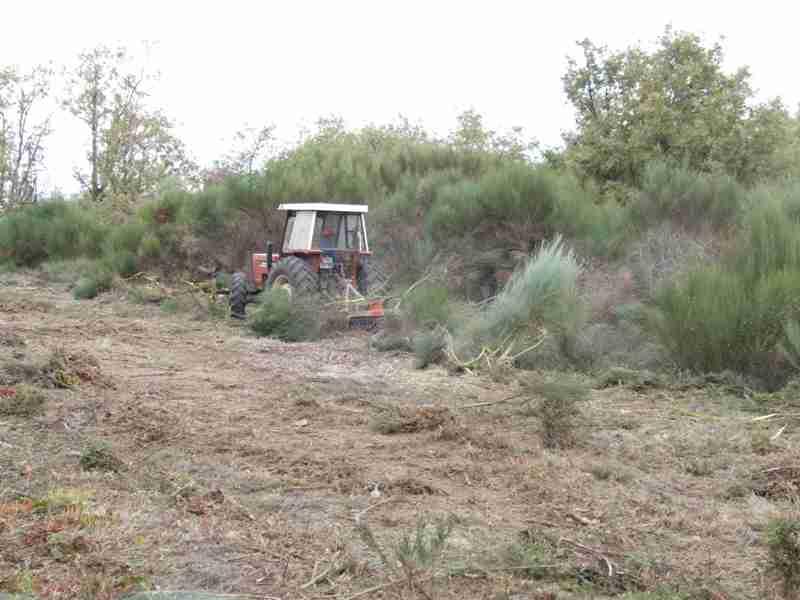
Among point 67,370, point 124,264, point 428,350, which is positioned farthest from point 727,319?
point 124,264

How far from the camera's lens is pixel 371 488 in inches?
231

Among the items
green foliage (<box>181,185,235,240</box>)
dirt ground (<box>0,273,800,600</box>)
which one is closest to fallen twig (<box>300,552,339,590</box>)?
dirt ground (<box>0,273,800,600</box>)

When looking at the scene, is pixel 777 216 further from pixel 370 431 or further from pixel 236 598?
pixel 236 598

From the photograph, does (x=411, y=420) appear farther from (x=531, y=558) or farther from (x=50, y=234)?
(x=50, y=234)

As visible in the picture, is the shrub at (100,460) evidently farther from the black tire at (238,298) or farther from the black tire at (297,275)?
the black tire at (238,298)

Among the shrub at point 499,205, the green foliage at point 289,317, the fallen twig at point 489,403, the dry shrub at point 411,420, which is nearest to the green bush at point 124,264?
the shrub at point 499,205

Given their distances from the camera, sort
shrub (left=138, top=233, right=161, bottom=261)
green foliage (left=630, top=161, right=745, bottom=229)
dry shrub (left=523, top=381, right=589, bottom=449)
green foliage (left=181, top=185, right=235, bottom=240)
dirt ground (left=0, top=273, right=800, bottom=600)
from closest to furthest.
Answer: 1. dirt ground (left=0, top=273, right=800, bottom=600)
2. dry shrub (left=523, top=381, right=589, bottom=449)
3. green foliage (left=630, top=161, right=745, bottom=229)
4. green foliage (left=181, top=185, right=235, bottom=240)
5. shrub (left=138, top=233, right=161, bottom=261)

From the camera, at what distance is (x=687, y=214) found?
1569cm

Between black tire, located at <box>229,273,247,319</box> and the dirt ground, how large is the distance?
4976 mm

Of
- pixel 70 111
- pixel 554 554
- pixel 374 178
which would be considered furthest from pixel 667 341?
→ pixel 70 111

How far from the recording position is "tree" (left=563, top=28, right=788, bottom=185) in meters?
24.9

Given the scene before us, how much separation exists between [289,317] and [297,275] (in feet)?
2.11

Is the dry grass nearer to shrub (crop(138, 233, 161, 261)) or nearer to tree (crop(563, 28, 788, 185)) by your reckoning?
shrub (crop(138, 233, 161, 261))

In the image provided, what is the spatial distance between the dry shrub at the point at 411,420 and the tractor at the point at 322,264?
618 centimetres
